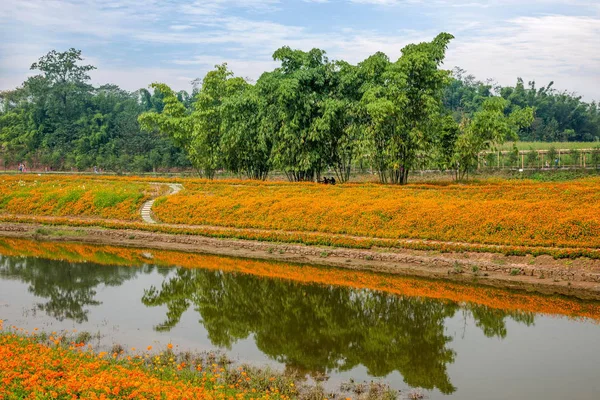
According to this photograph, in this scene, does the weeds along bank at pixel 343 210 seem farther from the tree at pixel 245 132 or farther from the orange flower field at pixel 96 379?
the orange flower field at pixel 96 379

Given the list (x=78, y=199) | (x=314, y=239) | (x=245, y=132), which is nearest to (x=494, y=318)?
(x=314, y=239)

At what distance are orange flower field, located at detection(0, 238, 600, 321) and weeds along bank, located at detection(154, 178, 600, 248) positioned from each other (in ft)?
11.1

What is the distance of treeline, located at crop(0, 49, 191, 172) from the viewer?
191ft

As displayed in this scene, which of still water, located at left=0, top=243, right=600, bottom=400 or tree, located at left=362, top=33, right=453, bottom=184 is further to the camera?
tree, located at left=362, top=33, right=453, bottom=184

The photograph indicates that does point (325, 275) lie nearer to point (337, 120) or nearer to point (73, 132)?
point (337, 120)

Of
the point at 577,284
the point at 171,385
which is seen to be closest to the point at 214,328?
the point at 171,385

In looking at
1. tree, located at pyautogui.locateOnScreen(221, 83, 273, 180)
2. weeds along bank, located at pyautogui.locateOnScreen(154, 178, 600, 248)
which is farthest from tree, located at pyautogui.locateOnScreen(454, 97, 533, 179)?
tree, located at pyautogui.locateOnScreen(221, 83, 273, 180)

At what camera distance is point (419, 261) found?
787 inches

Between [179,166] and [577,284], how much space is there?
4554 centimetres

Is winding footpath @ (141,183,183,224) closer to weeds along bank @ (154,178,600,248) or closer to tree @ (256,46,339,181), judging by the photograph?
weeds along bank @ (154,178,600,248)

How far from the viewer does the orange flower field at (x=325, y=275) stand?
50.6ft

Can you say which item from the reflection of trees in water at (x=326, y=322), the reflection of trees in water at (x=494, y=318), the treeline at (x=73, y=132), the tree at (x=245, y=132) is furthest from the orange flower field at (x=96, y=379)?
the treeline at (x=73, y=132)

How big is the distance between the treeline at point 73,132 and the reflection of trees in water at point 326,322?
40.7m

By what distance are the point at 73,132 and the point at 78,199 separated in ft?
116
